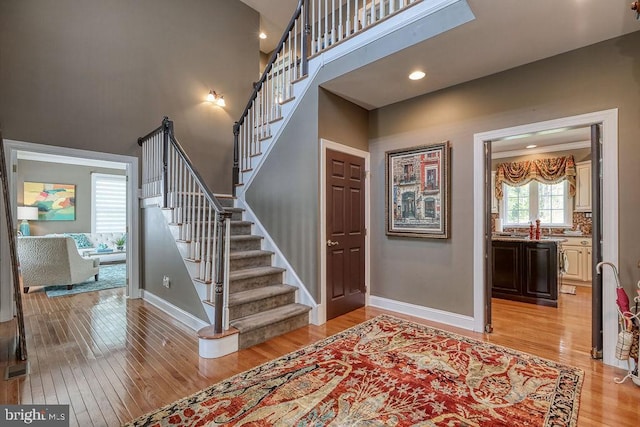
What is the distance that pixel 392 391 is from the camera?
84.3 inches

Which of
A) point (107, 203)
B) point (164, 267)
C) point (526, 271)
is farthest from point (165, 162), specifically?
point (107, 203)

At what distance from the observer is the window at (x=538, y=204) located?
5992 millimetres

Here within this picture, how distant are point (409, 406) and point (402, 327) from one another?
1454 mm

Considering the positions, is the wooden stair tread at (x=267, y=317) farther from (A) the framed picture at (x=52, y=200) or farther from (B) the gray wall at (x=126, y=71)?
(A) the framed picture at (x=52, y=200)

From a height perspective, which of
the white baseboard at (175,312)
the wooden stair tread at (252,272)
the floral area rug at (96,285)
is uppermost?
the wooden stair tread at (252,272)

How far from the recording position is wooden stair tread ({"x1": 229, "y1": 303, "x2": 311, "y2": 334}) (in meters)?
2.92

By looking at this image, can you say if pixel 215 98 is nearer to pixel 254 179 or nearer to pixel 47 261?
pixel 254 179

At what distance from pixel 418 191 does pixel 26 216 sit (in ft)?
28.0

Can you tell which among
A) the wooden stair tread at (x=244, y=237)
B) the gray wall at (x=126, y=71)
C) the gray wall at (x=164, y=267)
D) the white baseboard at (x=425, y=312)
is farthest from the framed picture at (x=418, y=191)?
the gray wall at (x=126, y=71)

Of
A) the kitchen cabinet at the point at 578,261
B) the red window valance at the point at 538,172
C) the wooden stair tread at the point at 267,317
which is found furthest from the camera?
the red window valance at the point at 538,172

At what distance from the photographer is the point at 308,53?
3756 mm

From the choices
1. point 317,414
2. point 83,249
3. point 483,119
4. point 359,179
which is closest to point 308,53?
point 359,179

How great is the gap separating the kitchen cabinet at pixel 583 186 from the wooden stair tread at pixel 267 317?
5.76 metres

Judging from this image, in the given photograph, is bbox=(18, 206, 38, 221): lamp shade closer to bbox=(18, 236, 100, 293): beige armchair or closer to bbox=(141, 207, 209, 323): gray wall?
bbox=(18, 236, 100, 293): beige armchair
